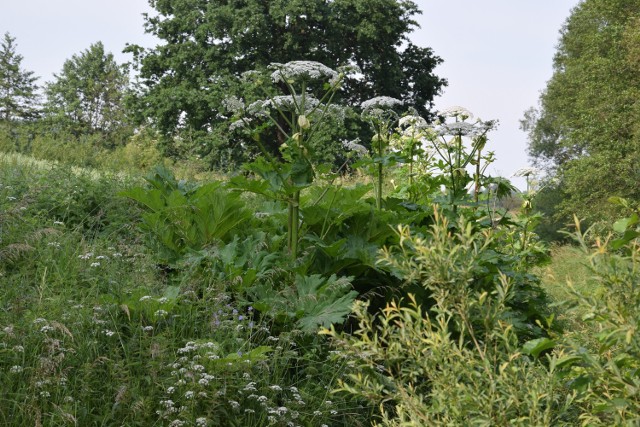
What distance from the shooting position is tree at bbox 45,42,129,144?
4553cm

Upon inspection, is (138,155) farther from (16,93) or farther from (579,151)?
(16,93)

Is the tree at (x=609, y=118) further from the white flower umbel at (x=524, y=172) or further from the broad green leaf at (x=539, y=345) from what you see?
the broad green leaf at (x=539, y=345)

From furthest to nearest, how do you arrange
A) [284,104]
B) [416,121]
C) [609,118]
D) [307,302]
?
1. [609,118]
2. [416,121]
3. [284,104]
4. [307,302]

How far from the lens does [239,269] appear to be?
410 cm

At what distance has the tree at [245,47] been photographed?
25.5m

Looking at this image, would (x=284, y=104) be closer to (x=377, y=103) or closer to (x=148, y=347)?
(x=377, y=103)

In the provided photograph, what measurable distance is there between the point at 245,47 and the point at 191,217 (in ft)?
74.5

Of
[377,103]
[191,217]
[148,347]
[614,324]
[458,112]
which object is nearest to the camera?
[614,324]

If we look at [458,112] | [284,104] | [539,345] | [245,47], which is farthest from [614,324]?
[245,47]

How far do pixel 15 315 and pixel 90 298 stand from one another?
0.40 metres

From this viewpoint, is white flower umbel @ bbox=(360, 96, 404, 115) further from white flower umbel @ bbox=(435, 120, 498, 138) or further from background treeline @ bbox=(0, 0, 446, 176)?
background treeline @ bbox=(0, 0, 446, 176)

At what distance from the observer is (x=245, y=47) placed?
26.4 m

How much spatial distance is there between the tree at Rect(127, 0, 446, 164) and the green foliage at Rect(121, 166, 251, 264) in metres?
20.2

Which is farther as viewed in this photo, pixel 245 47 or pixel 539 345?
pixel 245 47
